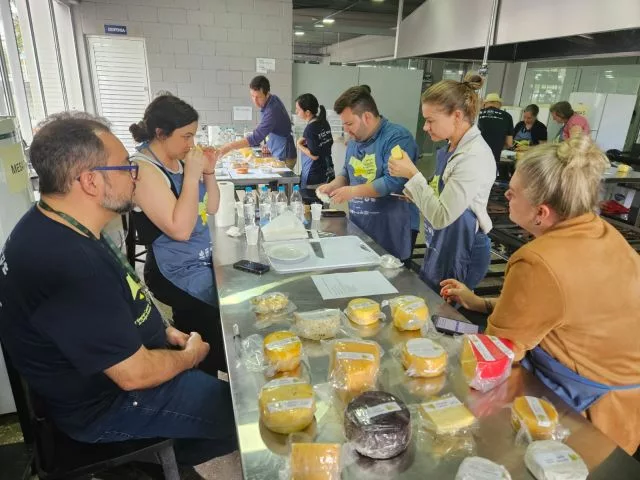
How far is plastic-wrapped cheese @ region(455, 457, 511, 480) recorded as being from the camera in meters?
0.78

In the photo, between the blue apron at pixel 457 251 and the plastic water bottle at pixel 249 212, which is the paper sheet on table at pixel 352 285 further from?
the plastic water bottle at pixel 249 212

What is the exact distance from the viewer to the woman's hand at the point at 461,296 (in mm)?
1552

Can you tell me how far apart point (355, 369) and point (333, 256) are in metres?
0.89

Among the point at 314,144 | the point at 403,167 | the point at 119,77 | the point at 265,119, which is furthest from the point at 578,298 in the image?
the point at 119,77

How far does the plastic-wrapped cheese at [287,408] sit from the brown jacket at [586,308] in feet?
1.94

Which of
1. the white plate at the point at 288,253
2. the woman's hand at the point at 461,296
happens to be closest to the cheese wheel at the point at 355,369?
the woman's hand at the point at 461,296

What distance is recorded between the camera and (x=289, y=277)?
1692 millimetres

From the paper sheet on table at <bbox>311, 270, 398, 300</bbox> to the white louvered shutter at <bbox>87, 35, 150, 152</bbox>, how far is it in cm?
519

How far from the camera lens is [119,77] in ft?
18.2

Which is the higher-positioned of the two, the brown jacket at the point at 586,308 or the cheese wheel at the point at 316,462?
the brown jacket at the point at 586,308

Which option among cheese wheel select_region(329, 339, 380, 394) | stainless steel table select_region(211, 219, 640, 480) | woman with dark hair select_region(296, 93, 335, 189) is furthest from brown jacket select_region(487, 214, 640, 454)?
woman with dark hair select_region(296, 93, 335, 189)

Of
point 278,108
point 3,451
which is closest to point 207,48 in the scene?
point 278,108

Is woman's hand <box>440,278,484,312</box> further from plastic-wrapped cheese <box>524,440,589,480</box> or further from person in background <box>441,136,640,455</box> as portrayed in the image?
plastic-wrapped cheese <box>524,440,589,480</box>

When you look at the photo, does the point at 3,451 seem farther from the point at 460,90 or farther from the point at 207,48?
the point at 207,48
